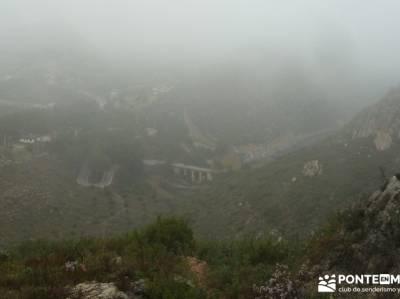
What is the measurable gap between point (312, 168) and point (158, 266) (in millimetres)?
80585

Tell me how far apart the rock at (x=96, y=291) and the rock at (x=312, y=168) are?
7879 centimetres

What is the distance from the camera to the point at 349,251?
12.3m

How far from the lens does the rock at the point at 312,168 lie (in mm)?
88312

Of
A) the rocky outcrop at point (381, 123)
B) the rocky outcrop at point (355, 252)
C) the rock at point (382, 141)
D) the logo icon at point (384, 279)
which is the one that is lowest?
the logo icon at point (384, 279)

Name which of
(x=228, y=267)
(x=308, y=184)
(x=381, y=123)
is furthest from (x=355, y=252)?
(x=381, y=123)

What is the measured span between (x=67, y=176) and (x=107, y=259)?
89.5 meters

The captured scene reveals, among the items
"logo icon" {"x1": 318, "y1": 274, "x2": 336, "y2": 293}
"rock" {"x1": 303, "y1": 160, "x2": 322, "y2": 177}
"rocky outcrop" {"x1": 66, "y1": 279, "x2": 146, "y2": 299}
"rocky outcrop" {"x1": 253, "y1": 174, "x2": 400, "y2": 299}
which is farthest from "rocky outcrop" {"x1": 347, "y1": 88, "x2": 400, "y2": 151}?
"rocky outcrop" {"x1": 66, "y1": 279, "x2": 146, "y2": 299}

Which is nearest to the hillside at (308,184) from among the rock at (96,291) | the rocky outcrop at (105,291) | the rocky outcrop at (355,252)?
the rocky outcrop at (355,252)

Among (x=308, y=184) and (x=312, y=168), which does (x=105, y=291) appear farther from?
(x=312, y=168)

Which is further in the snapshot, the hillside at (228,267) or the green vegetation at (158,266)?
the green vegetation at (158,266)

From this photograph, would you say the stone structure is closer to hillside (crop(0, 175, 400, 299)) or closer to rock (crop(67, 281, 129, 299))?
hillside (crop(0, 175, 400, 299))

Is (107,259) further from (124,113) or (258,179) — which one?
(124,113)

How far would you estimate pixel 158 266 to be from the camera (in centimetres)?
1362

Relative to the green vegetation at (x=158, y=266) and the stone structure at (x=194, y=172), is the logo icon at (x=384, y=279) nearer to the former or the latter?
A: the green vegetation at (x=158, y=266)
